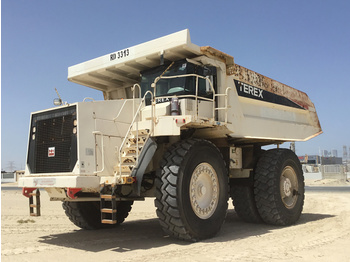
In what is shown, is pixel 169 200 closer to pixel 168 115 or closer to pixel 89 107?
pixel 168 115

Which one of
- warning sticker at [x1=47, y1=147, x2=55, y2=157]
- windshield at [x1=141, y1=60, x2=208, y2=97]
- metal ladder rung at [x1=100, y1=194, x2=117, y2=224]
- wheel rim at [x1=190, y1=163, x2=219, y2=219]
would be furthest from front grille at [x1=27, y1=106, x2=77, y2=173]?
wheel rim at [x1=190, y1=163, x2=219, y2=219]

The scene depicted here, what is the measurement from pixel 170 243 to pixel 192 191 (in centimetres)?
106

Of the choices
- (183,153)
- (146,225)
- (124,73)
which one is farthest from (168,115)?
(146,225)

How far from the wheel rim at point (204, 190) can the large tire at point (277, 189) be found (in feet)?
7.38

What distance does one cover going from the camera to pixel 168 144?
7863mm

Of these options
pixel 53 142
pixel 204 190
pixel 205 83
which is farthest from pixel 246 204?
pixel 53 142

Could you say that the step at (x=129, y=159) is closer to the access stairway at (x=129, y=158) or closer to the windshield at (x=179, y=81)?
the access stairway at (x=129, y=158)

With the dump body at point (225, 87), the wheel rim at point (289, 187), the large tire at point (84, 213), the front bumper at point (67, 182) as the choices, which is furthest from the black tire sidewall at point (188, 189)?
the large tire at point (84, 213)

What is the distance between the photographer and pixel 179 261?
5.45 m

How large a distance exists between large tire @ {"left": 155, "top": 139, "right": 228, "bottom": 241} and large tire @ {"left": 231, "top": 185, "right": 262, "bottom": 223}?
2205 mm

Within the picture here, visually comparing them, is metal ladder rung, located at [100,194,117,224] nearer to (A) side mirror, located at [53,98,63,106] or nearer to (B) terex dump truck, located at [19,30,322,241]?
(B) terex dump truck, located at [19,30,322,241]

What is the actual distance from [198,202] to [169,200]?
871 millimetres

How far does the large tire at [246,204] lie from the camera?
9.89 meters

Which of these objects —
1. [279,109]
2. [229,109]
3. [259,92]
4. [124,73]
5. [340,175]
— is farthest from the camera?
[340,175]
